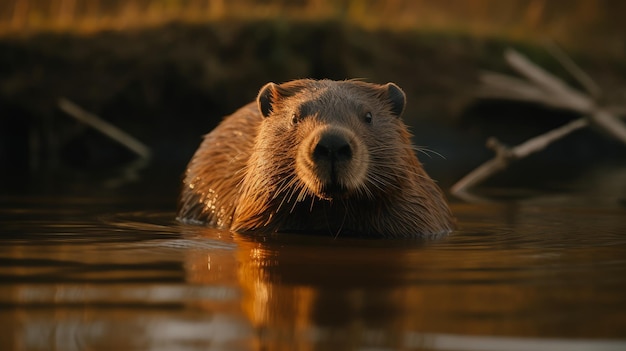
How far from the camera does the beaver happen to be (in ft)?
16.1

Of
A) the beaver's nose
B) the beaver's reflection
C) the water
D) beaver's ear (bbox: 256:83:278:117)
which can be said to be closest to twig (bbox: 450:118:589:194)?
the water

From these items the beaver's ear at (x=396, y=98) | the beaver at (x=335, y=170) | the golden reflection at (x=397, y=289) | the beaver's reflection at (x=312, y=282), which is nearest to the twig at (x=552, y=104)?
the beaver at (x=335, y=170)

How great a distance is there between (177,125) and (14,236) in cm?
755

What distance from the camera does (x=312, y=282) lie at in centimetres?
380

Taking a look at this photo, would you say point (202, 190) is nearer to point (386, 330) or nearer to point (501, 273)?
point (501, 273)

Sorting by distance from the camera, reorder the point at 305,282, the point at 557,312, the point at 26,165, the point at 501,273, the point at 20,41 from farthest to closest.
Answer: the point at 20,41 → the point at 26,165 → the point at 501,273 → the point at 305,282 → the point at 557,312

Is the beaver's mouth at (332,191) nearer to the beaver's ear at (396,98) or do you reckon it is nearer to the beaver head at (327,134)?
the beaver head at (327,134)

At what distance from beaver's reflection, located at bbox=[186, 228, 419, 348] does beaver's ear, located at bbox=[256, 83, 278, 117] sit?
74cm

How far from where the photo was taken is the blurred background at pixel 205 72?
1243 cm

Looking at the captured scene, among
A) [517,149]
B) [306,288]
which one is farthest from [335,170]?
[517,149]

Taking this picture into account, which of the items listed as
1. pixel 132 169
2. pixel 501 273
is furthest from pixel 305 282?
pixel 132 169

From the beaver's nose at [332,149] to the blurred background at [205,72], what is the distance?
6.83m

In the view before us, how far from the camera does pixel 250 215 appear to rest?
18.4ft

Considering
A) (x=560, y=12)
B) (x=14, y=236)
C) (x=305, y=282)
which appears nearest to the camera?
(x=305, y=282)
